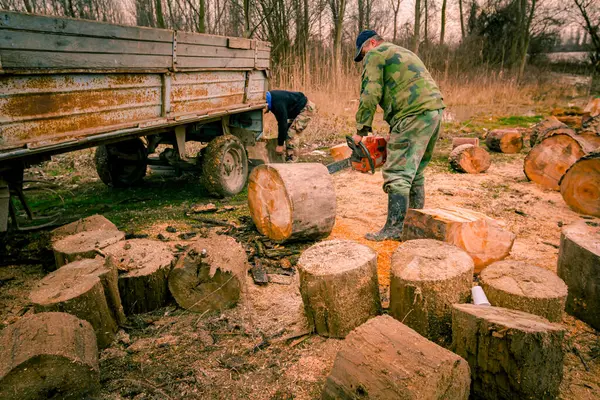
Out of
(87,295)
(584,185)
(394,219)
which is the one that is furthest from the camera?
(584,185)

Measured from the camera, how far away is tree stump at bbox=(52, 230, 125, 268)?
276cm

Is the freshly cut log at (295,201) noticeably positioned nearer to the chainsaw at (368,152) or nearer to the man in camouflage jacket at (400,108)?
the chainsaw at (368,152)

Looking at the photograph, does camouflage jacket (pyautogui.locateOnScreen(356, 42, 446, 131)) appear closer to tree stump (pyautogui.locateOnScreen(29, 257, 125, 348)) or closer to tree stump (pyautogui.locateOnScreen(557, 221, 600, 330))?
tree stump (pyautogui.locateOnScreen(557, 221, 600, 330))

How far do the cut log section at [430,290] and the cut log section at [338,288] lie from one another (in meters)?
0.15

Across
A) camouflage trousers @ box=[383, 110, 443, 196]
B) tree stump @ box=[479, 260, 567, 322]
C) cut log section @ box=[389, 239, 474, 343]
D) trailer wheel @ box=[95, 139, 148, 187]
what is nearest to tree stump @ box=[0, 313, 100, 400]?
cut log section @ box=[389, 239, 474, 343]

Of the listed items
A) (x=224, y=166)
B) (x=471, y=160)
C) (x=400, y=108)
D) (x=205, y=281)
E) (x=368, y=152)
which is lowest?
(x=205, y=281)

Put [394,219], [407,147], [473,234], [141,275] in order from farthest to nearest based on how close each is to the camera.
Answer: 1. [394,219]
2. [407,147]
3. [473,234]
4. [141,275]

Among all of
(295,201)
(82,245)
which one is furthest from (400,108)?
(82,245)

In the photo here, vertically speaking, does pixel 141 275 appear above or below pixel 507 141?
below

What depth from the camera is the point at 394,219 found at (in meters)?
3.89

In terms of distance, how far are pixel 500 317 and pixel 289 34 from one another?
12294mm

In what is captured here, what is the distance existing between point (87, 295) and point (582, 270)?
306cm

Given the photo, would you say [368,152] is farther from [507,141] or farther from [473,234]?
[507,141]

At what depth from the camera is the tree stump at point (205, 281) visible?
2.74m
